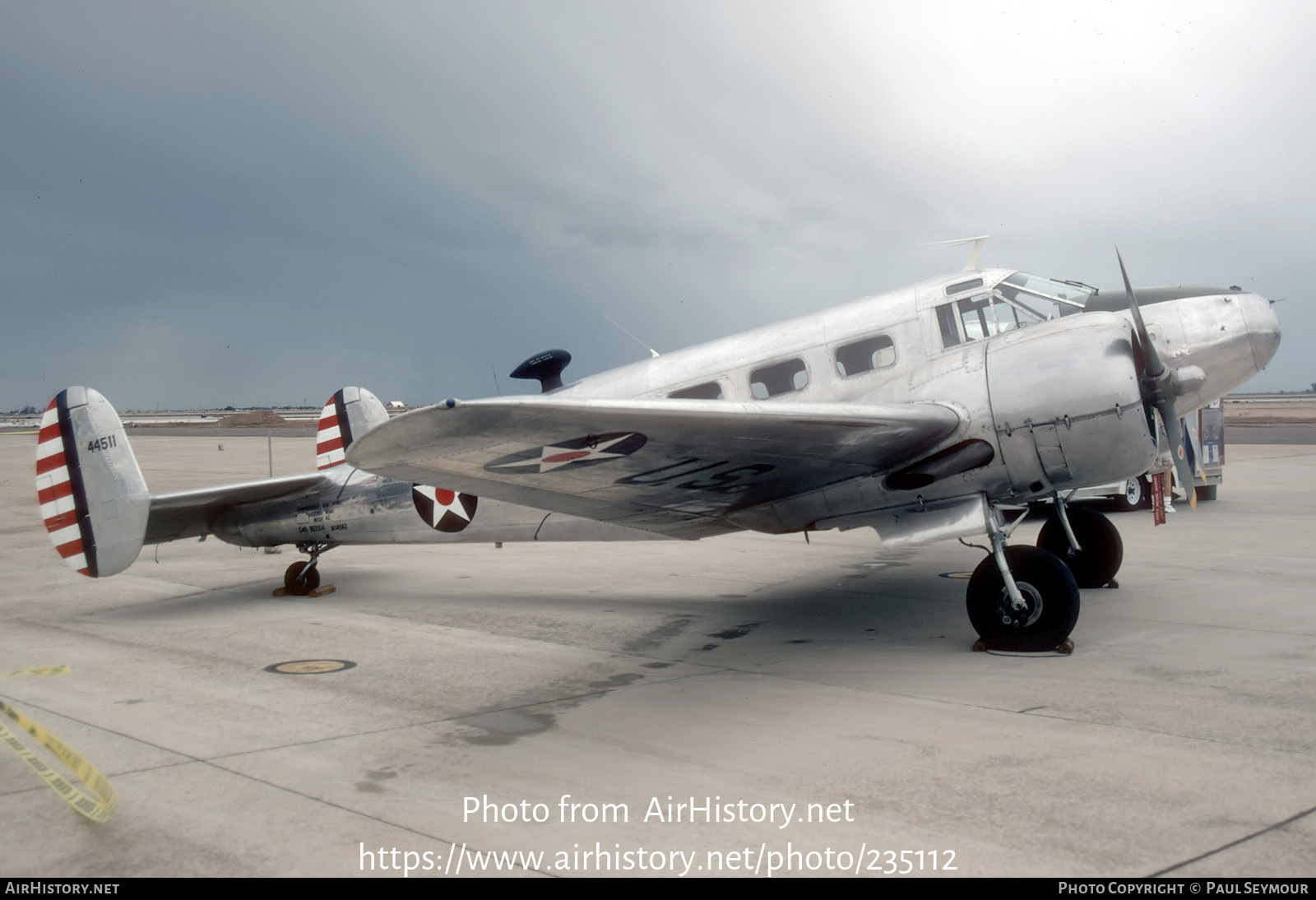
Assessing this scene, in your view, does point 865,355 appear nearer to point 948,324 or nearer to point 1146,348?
point 948,324

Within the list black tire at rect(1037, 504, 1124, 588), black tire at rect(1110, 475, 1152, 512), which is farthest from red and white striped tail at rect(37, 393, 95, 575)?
black tire at rect(1110, 475, 1152, 512)

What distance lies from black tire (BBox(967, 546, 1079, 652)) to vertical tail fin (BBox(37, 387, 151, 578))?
26.6 ft

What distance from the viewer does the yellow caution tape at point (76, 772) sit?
4.00m

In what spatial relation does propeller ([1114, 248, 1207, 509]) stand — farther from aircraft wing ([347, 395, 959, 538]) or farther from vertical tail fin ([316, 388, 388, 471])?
vertical tail fin ([316, 388, 388, 471])

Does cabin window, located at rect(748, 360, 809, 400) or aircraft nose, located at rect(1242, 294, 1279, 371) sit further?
cabin window, located at rect(748, 360, 809, 400)

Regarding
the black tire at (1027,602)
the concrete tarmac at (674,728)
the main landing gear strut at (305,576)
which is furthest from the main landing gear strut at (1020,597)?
the main landing gear strut at (305,576)

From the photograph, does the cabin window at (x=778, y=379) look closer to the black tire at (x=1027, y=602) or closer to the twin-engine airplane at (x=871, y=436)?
the twin-engine airplane at (x=871, y=436)

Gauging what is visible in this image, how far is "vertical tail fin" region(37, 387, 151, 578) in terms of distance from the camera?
9344mm

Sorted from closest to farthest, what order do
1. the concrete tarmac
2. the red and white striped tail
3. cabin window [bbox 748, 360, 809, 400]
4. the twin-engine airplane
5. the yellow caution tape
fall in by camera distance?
the concrete tarmac → the yellow caution tape → the twin-engine airplane → cabin window [bbox 748, 360, 809, 400] → the red and white striped tail

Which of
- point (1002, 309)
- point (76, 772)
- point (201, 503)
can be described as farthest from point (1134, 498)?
point (76, 772)

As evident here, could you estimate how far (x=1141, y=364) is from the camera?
7164mm

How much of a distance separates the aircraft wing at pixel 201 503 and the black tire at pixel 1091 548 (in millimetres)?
8073

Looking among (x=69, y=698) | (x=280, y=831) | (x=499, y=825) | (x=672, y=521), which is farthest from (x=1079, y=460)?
(x=69, y=698)
